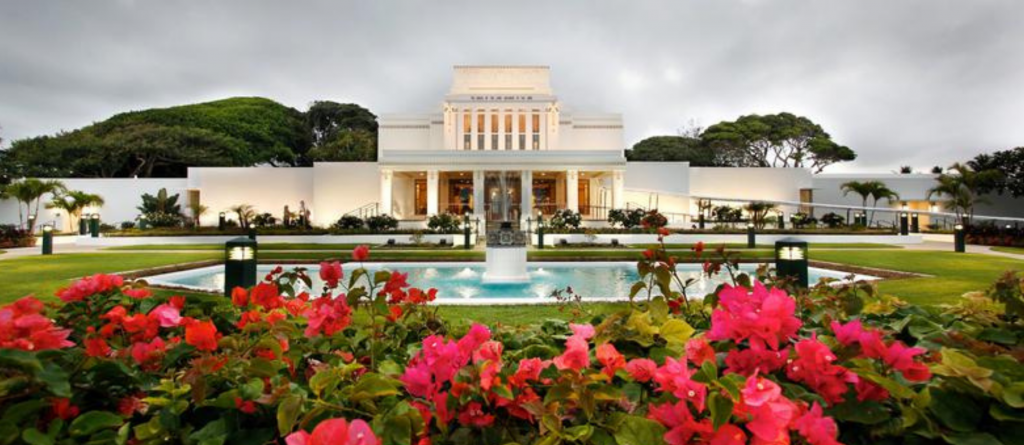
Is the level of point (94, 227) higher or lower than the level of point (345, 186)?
lower

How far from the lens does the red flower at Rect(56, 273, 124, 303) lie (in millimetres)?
1551

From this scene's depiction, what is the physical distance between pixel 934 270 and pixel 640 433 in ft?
35.9

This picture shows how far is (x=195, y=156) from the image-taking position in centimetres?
3609

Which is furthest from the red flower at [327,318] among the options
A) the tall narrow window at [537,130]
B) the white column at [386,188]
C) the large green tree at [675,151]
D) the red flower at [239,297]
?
the large green tree at [675,151]

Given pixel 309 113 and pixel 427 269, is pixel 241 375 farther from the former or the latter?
pixel 309 113

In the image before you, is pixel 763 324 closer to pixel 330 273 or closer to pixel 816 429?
pixel 816 429

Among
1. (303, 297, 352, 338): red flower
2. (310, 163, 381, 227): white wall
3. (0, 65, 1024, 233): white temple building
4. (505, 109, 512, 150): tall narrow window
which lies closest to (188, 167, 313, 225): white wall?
(0, 65, 1024, 233): white temple building

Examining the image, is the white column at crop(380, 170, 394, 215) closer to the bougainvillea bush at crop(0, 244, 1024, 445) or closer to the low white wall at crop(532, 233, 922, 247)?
the low white wall at crop(532, 233, 922, 247)

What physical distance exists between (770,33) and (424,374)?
18.9 meters

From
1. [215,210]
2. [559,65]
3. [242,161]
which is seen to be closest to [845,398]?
[215,210]

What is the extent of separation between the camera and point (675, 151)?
46000mm

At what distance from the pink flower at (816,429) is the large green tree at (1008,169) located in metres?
32.2

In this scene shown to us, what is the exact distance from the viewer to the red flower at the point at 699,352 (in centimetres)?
97

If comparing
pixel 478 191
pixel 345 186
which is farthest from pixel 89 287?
pixel 345 186
